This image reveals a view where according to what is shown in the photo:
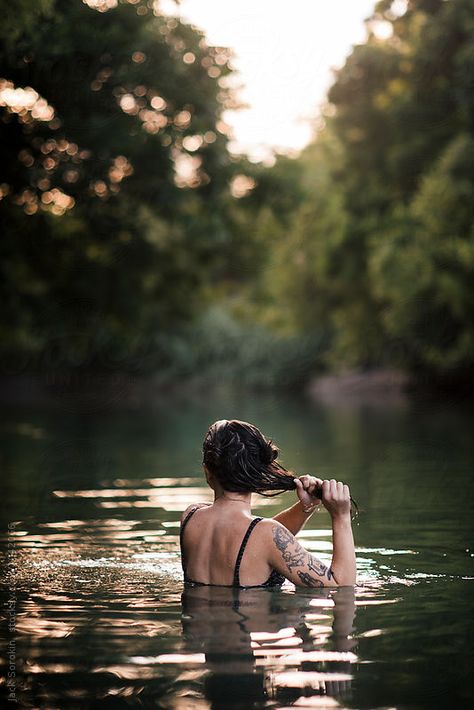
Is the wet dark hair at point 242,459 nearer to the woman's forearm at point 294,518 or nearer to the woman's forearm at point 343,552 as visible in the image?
the woman's forearm at point 343,552

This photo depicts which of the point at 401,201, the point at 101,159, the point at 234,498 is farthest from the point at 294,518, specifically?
the point at 401,201

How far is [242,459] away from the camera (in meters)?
7.55

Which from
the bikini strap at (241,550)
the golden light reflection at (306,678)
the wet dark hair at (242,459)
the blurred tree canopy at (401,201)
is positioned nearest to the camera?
the golden light reflection at (306,678)

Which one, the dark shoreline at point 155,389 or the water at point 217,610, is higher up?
the dark shoreline at point 155,389

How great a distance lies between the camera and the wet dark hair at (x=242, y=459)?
7559 mm

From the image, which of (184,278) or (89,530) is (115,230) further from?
(89,530)

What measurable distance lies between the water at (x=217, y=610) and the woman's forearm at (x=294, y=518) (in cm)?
45

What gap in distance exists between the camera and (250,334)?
73.3 meters

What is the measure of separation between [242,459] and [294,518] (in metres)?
0.94

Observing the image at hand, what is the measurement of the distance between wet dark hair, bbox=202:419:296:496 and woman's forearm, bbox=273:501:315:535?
610mm

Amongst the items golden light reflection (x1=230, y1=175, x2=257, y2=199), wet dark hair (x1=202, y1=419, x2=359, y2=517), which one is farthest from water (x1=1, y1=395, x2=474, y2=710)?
golden light reflection (x1=230, y1=175, x2=257, y2=199)

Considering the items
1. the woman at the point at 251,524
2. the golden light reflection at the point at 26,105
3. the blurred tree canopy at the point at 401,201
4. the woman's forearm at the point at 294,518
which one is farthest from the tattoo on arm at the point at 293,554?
the blurred tree canopy at the point at 401,201

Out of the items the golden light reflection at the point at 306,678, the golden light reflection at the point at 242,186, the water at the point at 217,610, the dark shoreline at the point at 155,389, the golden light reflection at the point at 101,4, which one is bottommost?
the golden light reflection at the point at 306,678

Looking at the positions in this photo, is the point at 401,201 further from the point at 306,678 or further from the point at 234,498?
the point at 306,678
